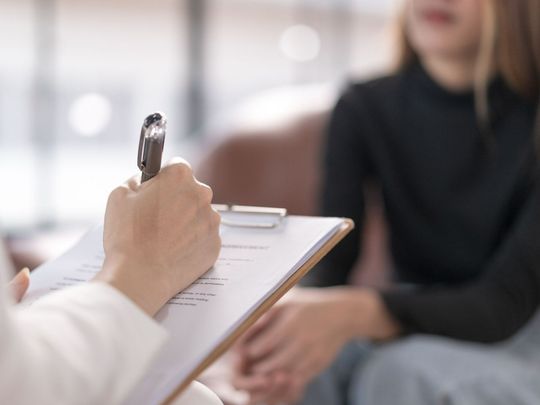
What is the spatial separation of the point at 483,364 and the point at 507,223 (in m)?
0.37

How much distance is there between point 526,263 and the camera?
1279mm

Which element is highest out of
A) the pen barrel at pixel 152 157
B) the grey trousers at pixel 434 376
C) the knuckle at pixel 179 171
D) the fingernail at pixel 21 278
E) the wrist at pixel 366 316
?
the pen barrel at pixel 152 157

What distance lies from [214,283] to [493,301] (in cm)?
72

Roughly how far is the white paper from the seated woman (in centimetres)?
44

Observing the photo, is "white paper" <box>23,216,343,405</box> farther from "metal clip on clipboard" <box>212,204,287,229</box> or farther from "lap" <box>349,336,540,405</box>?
"lap" <box>349,336,540,405</box>

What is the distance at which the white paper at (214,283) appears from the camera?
0.60 metres

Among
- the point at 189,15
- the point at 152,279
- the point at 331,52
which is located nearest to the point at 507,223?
the point at 152,279

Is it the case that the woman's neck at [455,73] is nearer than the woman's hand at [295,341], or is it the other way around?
the woman's hand at [295,341]

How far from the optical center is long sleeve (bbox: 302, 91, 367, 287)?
1553mm

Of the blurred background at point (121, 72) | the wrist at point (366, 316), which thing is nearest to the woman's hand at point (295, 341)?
the wrist at point (366, 316)

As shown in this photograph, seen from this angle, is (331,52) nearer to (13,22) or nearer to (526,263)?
(13,22)

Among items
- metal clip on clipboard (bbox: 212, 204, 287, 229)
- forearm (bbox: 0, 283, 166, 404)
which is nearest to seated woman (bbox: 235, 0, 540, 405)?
metal clip on clipboard (bbox: 212, 204, 287, 229)

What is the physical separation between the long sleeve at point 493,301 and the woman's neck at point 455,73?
314 mm

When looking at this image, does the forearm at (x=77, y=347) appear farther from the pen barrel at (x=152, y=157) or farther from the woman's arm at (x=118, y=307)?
the pen barrel at (x=152, y=157)
